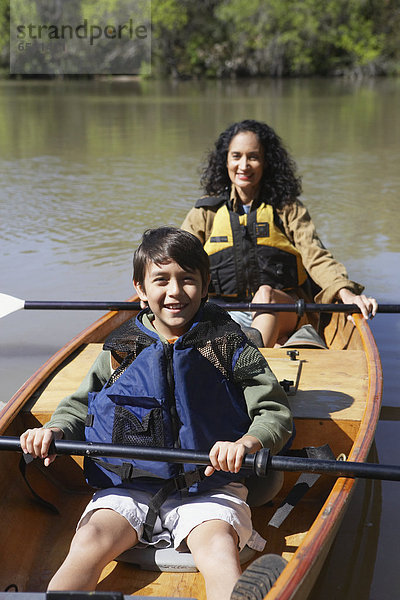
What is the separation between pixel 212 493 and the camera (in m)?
2.41

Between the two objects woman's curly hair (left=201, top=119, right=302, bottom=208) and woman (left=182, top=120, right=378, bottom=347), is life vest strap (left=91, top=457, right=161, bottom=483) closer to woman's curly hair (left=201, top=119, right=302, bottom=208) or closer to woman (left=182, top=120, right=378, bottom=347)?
woman (left=182, top=120, right=378, bottom=347)

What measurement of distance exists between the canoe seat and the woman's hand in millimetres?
1637

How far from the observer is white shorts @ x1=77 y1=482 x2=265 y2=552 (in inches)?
90.4

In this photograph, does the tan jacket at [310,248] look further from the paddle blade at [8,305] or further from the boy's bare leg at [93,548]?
the boy's bare leg at [93,548]

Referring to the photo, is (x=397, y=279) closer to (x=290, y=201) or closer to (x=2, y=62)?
(x=290, y=201)

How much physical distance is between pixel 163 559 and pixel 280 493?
2.23 feet

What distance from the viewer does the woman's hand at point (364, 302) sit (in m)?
3.75

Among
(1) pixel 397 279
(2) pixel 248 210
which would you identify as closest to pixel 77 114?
(1) pixel 397 279

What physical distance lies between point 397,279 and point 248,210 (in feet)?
8.13

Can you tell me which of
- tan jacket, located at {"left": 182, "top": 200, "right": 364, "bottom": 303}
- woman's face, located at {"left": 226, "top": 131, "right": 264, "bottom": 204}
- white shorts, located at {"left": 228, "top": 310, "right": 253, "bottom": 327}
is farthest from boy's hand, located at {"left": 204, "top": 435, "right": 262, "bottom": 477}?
woman's face, located at {"left": 226, "top": 131, "right": 264, "bottom": 204}

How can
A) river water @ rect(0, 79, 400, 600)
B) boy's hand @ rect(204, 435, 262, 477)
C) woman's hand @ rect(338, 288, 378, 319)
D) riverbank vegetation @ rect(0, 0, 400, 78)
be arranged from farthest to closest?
riverbank vegetation @ rect(0, 0, 400, 78) < woman's hand @ rect(338, 288, 378, 319) < river water @ rect(0, 79, 400, 600) < boy's hand @ rect(204, 435, 262, 477)

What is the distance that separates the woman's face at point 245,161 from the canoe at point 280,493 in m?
1.06

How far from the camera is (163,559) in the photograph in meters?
2.40

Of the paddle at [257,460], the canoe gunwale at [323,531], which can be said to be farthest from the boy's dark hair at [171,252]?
the canoe gunwale at [323,531]
